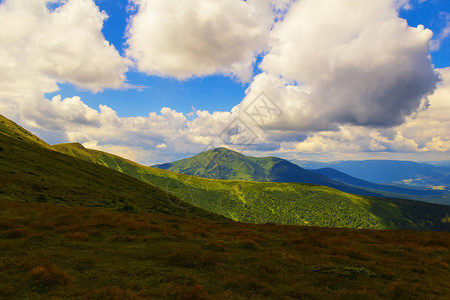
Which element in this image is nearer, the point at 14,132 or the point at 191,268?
the point at 191,268

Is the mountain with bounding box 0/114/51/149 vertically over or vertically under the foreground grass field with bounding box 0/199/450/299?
over

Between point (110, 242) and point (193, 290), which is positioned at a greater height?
point (193, 290)

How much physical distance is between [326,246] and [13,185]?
2291 inches

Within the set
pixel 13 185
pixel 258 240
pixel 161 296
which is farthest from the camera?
pixel 13 185

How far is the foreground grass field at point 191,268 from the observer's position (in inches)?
457

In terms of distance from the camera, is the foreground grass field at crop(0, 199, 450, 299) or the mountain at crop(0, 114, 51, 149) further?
the mountain at crop(0, 114, 51, 149)

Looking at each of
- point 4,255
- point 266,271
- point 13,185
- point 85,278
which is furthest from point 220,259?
point 13,185

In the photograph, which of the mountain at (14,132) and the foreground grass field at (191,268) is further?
the mountain at (14,132)

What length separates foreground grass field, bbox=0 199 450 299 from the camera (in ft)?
38.1

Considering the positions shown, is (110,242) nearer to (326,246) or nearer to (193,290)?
(193,290)

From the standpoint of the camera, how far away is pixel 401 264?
19.2 metres

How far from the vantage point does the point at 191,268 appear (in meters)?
15.8

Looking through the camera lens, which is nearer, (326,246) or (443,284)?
(443,284)

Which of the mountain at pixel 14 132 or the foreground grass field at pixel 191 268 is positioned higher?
the mountain at pixel 14 132
